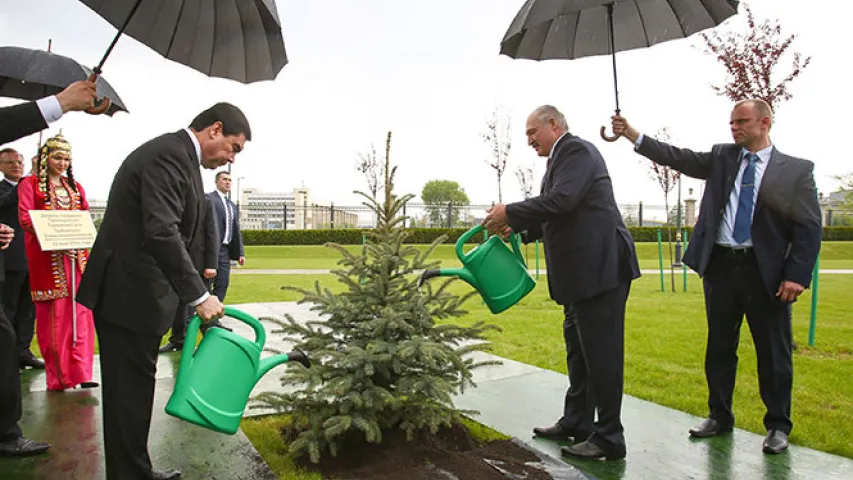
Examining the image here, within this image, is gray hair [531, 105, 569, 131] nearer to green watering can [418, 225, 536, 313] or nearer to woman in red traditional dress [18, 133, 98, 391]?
green watering can [418, 225, 536, 313]

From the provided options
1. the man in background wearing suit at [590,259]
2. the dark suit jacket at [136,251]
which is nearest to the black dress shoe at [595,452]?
the man in background wearing suit at [590,259]

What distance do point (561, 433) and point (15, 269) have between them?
4884mm

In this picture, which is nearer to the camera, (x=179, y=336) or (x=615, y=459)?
(x=615, y=459)

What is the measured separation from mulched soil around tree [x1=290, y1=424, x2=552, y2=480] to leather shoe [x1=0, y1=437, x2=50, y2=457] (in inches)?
58.5

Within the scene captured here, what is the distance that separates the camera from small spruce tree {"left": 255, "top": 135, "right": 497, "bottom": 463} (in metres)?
2.89

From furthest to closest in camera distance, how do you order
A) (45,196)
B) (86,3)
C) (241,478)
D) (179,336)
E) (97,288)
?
1. (179,336)
2. (45,196)
3. (86,3)
4. (241,478)
5. (97,288)

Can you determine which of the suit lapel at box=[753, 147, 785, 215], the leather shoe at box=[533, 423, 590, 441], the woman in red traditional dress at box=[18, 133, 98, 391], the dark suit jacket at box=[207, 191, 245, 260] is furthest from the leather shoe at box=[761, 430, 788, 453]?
the dark suit jacket at box=[207, 191, 245, 260]

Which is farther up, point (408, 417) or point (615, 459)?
point (408, 417)

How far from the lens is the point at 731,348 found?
379 centimetres

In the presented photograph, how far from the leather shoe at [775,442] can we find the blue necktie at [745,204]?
1.13m

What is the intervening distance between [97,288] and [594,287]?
8.02 feet

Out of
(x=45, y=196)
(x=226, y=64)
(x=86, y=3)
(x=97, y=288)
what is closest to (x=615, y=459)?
(x=97, y=288)

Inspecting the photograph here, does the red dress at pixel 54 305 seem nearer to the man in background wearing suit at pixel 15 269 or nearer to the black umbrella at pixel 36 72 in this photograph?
the man in background wearing suit at pixel 15 269

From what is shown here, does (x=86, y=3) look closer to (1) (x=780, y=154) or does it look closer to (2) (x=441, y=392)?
(2) (x=441, y=392)
